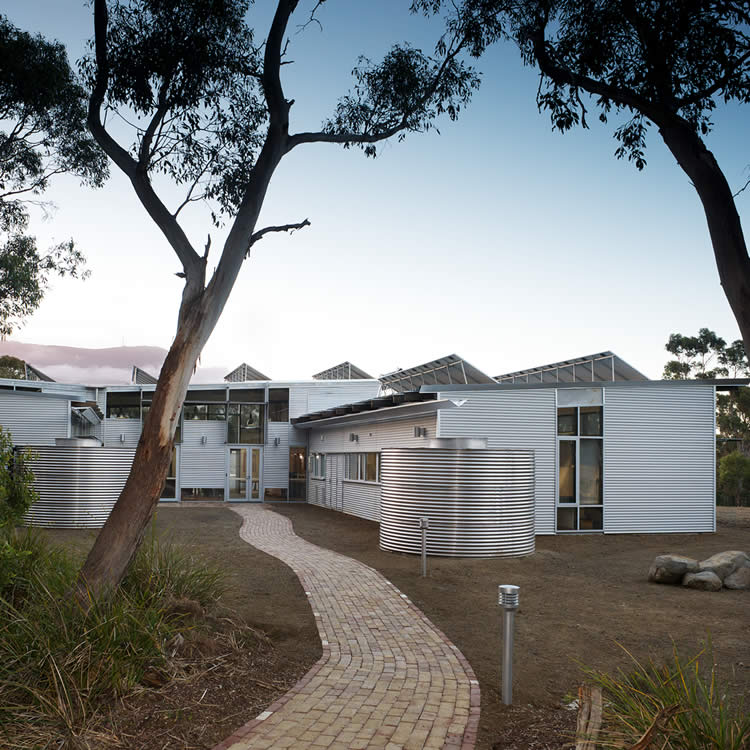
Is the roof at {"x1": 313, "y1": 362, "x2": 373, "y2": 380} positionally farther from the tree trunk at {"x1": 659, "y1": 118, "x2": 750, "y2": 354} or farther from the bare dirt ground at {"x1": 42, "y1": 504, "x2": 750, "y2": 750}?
the tree trunk at {"x1": 659, "y1": 118, "x2": 750, "y2": 354}

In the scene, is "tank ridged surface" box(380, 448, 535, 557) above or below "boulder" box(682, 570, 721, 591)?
above

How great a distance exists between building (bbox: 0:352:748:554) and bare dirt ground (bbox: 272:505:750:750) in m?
1.43

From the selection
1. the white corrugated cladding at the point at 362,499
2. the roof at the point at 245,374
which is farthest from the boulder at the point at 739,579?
the roof at the point at 245,374

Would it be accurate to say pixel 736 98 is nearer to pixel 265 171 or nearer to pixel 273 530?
pixel 265 171

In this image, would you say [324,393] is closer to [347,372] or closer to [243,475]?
[347,372]

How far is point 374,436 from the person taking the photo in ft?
69.6

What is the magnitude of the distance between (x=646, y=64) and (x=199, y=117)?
5495 millimetres

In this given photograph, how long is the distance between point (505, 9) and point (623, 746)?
693 cm

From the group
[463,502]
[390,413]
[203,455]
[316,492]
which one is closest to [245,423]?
[203,455]

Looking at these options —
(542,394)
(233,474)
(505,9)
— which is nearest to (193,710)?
(505,9)

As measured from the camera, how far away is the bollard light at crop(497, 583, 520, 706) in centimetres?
542

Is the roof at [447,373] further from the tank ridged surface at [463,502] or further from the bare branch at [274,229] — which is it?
the bare branch at [274,229]

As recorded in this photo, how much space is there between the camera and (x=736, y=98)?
6.19 metres

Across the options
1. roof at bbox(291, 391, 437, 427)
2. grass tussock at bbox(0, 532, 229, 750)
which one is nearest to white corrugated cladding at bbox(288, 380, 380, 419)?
roof at bbox(291, 391, 437, 427)
